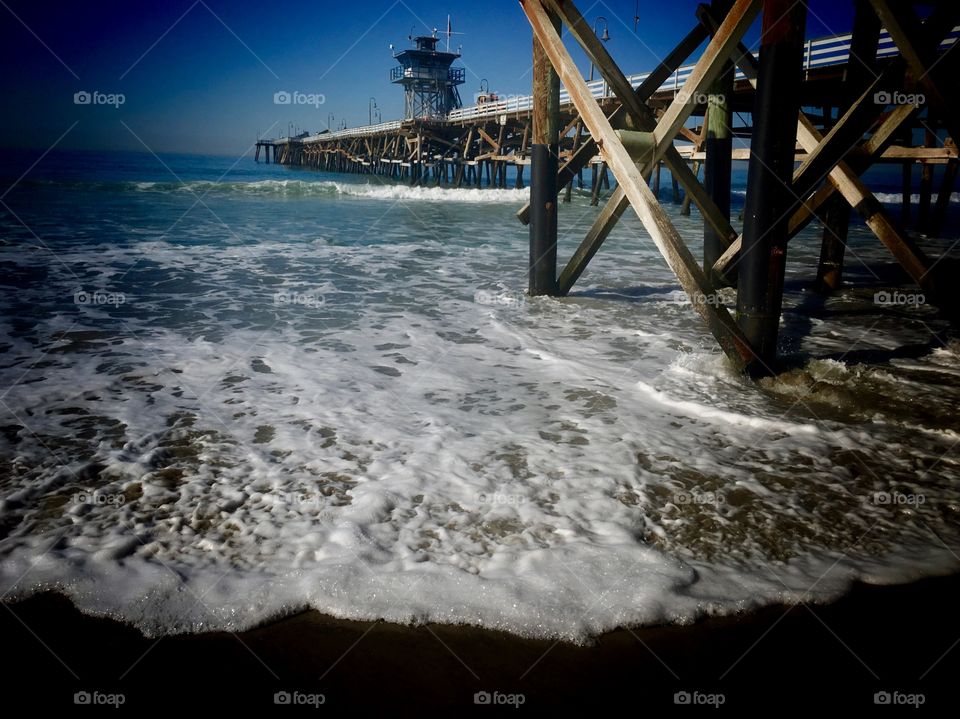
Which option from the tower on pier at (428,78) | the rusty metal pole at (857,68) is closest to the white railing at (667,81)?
the rusty metal pole at (857,68)

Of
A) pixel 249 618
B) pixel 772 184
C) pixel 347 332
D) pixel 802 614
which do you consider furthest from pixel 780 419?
pixel 347 332

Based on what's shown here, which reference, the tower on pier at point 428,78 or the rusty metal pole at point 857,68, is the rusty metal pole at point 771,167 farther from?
the tower on pier at point 428,78

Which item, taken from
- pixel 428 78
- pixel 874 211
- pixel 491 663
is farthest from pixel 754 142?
pixel 428 78

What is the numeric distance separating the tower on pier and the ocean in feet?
178

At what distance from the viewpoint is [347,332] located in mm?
5648

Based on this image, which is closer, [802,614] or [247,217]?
[802,614]

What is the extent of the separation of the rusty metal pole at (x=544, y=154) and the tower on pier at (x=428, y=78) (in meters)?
53.2

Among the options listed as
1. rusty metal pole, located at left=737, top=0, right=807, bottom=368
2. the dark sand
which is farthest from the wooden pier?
the dark sand

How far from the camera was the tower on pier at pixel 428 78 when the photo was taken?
55.4 meters

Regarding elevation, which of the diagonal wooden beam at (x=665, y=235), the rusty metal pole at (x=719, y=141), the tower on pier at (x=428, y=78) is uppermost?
the tower on pier at (x=428, y=78)

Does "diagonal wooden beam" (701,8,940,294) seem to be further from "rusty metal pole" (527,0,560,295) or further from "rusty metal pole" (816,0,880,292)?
"rusty metal pole" (527,0,560,295)

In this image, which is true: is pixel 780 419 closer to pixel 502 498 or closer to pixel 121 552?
pixel 502 498

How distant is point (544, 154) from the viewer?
5.76 meters

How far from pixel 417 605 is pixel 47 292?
7.20m
